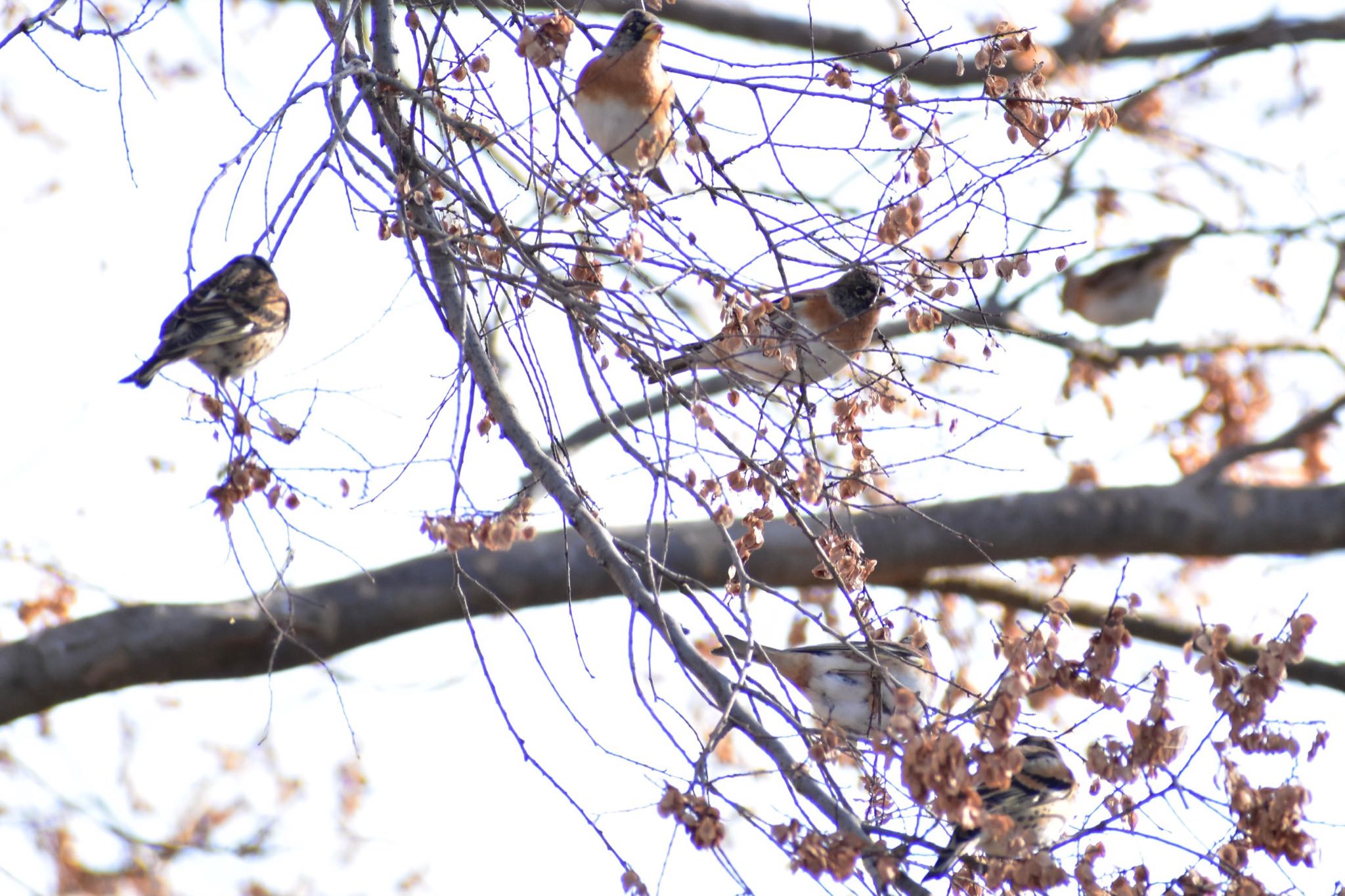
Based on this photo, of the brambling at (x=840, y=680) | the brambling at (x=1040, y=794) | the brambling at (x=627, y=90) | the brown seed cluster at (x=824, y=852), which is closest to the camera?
the brown seed cluster at (x=824, y=852)

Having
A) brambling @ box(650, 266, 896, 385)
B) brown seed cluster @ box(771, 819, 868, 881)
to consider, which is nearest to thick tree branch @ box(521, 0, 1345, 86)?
brambling @ box(650, 266, 896, 385)

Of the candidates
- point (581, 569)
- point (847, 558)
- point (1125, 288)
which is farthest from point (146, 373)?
point (1125, 288)

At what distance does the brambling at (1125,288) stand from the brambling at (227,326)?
6802mm

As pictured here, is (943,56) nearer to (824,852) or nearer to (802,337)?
(802,337)

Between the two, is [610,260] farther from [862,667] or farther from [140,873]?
[140,873]

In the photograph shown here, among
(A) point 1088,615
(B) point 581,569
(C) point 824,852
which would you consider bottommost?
(C) point 824,852

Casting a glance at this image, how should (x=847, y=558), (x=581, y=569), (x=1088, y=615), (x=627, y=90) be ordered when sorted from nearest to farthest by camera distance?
1. (x=847, y=558)
2. (x=627, y=90)
3. (x=581, y=569)
4. (x=1088, y=615)

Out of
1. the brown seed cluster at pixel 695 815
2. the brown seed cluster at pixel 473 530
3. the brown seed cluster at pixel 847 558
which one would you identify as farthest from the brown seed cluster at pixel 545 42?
the brown seed cluster at pixel 695 815

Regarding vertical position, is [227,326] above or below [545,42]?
above

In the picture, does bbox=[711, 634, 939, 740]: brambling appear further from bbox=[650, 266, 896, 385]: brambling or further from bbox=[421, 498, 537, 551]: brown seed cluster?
bbox=[421, 498, 537, 551]: brown seed cluster

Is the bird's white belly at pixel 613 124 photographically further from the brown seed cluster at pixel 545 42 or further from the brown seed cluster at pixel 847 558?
the brown seed cluster at pixel 847 558

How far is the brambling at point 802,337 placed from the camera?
3494 millimetres

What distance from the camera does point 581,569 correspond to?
7.47 m

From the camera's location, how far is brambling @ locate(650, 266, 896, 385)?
11.5 ft
